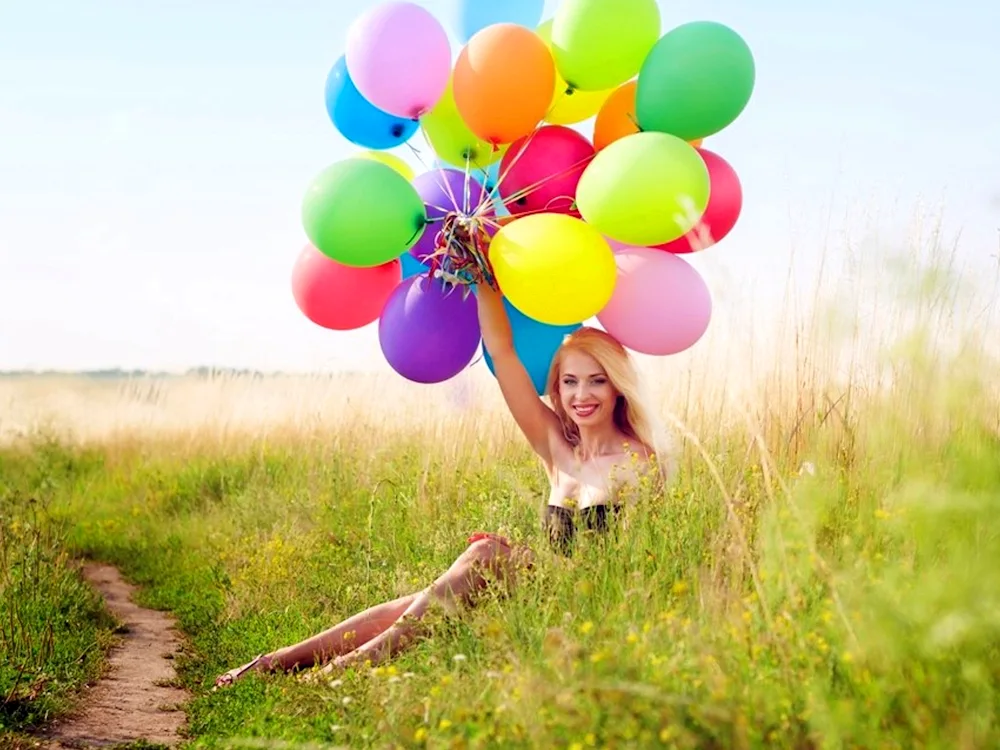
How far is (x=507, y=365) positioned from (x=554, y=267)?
2.36 feet

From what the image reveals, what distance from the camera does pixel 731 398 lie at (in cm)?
552

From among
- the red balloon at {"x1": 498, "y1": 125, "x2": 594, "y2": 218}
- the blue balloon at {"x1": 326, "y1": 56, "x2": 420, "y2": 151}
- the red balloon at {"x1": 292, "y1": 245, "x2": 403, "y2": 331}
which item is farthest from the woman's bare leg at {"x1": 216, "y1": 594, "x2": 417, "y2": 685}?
the blue balloon at {"x1": 326, "y1": 56, "x2": 420, "y2": 151}

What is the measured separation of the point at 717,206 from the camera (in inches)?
178

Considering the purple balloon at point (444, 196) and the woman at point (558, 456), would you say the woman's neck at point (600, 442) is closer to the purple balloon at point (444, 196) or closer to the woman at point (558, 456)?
the woman at point (558, 456)

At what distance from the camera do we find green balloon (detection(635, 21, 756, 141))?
4.29 m

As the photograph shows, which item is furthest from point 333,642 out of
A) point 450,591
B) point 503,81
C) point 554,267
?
point 503,81

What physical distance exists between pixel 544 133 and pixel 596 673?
103 inches

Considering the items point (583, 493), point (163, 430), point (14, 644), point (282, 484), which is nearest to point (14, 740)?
point (14, 644)

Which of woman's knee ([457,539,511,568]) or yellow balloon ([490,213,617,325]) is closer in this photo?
yellow balloon ([490,213,617,325])

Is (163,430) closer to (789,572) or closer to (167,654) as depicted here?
(167,654)

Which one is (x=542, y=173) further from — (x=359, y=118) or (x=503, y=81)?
(x=359, y=118)

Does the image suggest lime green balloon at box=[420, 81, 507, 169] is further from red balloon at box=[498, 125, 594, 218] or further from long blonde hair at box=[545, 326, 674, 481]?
long blonde hair at box=[545, 326, 674, 481]

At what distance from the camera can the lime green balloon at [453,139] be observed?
15.7 ft

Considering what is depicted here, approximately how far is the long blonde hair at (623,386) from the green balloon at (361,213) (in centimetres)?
84
